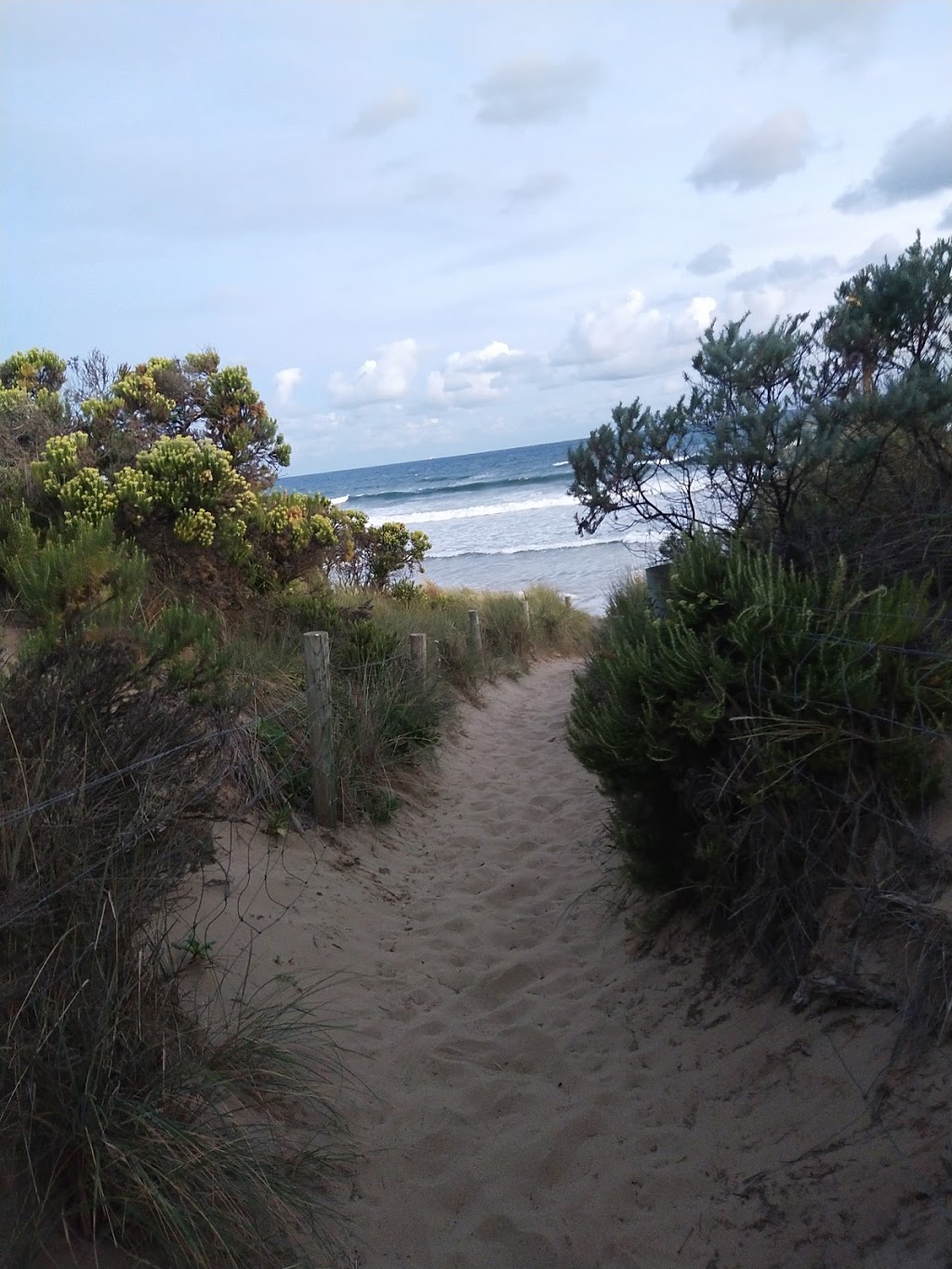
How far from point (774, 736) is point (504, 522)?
3862 centimetres

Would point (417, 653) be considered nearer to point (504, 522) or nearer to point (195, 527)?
point (195, 527)

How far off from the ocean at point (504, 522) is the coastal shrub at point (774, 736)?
8.37 ft

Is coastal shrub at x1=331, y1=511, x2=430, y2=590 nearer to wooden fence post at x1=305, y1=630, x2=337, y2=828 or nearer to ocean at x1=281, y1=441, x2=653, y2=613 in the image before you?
ocean at x1=281, y1=441, x2=653, y2=613

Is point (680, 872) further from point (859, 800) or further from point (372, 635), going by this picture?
point (372, 635)

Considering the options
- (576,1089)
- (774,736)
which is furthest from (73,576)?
(774,736)

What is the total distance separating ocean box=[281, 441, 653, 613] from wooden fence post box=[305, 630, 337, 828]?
7.47 feet

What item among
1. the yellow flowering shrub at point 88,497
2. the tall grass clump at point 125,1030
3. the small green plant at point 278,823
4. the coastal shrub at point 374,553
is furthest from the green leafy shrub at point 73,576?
the coastal shrub at point 374,553

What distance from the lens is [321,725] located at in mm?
6398

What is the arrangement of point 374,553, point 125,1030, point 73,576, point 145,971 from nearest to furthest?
1. point 125,1030
2. point 145,971
3. point 73,576
4. point 374,553

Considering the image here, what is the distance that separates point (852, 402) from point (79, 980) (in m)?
4.97

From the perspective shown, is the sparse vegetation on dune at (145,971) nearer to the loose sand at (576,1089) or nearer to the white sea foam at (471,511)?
the loose sand at (576,1089)

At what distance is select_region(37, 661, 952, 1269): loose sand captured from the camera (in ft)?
9.44

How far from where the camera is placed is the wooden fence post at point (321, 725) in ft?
21.0

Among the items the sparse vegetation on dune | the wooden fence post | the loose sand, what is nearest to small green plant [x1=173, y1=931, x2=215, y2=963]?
the sparse vegetation on dune
